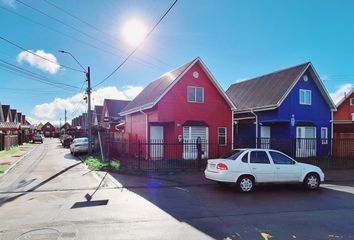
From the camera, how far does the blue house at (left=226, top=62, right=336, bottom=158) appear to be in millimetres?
24016

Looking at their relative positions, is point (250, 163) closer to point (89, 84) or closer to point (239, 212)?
point (239, 212)

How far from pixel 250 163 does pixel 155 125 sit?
11425mm

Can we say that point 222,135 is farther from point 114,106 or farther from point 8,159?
point 114,106

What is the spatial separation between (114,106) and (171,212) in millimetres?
42365

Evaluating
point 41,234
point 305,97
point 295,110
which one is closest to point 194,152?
point 295,110

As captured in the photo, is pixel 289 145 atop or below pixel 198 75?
below

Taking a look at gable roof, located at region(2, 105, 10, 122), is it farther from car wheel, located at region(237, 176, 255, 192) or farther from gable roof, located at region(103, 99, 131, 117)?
car wheel, located at region(237, 176, 255, 192)

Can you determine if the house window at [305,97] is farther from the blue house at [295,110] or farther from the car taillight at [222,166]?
the car taillight at [222,166]

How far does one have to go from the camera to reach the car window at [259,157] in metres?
11.4

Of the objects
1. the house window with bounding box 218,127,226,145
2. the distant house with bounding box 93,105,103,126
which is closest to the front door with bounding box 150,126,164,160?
the house window with bounding box 218,127,226,145

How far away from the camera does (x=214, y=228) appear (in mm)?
6680

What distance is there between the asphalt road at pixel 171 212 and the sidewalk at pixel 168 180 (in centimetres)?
47

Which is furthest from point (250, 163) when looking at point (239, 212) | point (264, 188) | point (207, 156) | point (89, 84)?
point (89, 84)

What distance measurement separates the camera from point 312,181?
38.8 feet
